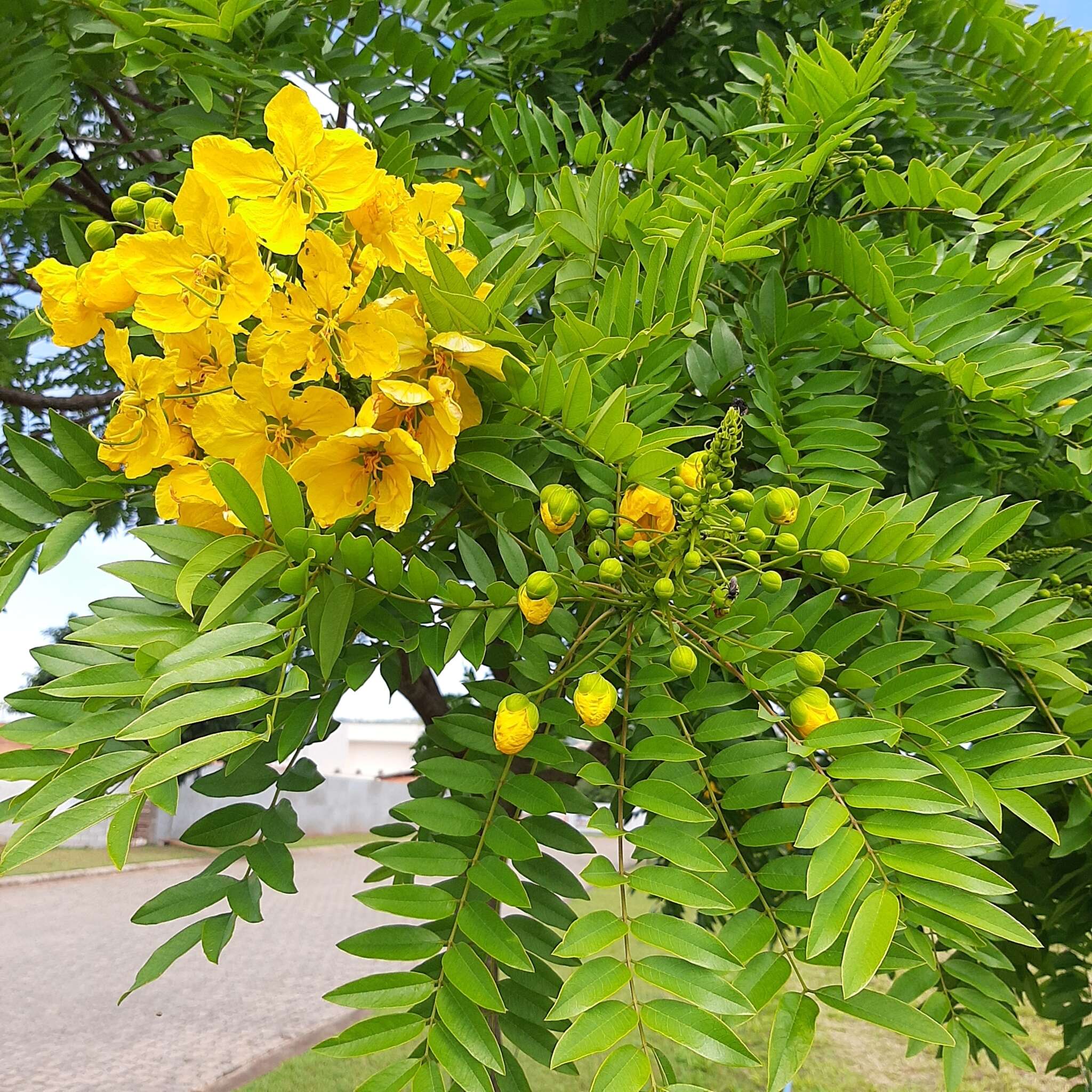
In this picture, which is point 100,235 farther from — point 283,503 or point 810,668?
point 810,668

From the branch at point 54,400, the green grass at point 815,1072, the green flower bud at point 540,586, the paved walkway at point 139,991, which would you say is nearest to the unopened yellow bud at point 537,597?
the green flower bud at point 540,586

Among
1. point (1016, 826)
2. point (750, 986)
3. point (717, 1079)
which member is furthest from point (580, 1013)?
point (717, 1079)

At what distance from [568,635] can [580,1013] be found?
320mm

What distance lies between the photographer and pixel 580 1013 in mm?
602

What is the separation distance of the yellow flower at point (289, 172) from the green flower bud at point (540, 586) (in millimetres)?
303

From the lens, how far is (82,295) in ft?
2.31

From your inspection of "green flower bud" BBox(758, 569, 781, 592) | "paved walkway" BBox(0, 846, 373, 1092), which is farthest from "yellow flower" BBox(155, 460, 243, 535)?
"paved walkway" BBox(0, 846, 373, 1092)

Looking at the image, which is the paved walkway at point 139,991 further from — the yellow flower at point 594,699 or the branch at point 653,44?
the yellow flower at point 594,699

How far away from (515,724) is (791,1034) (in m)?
0.32

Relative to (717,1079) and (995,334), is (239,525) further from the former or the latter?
(717,1079)

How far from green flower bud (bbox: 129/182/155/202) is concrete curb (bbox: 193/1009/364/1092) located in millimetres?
4063

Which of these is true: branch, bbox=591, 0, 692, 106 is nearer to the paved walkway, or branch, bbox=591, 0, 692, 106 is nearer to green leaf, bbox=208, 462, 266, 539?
green leaf, bbox=208, 462, 266, 539

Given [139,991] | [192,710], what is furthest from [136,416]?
[139,991]

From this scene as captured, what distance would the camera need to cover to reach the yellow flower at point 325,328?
0.62m
